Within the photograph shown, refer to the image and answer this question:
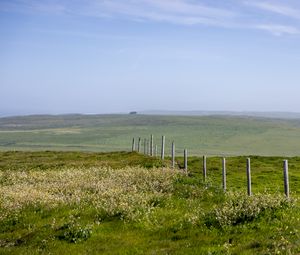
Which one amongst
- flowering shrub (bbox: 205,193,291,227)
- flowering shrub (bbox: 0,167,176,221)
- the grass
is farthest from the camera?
flowering shrub (bbox: 0,167,176,221)

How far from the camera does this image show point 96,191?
91.8ft

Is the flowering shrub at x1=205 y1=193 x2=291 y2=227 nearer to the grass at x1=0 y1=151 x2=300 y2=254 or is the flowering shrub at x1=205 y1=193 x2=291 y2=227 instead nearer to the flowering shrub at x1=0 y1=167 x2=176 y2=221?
the grass at x1=0 y1=151 x2=300 y2=254

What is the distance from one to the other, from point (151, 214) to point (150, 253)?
535 cm

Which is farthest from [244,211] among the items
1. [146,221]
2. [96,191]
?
[96,191]

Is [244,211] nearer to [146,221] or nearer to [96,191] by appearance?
[146,221]

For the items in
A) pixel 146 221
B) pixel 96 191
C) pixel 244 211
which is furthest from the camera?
pixel 96 191

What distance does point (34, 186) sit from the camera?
3055 cm

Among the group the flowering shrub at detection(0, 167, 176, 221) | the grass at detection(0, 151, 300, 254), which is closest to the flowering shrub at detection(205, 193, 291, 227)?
the grass at detection(0, 151, 300, 254)

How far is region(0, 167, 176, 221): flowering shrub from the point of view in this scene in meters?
22.5

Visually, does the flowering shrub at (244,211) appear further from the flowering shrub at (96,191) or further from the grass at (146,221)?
the flowering shrub at (96,191)

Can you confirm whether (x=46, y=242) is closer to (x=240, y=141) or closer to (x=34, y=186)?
(x=34, y=186)

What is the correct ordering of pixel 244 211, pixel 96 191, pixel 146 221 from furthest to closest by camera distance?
pixel 96 191 → pixel 146 221 → pixel 244 211

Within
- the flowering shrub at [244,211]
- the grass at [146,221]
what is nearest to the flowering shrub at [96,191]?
the grass at [146,221]

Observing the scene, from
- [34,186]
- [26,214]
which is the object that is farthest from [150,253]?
[34,186]
